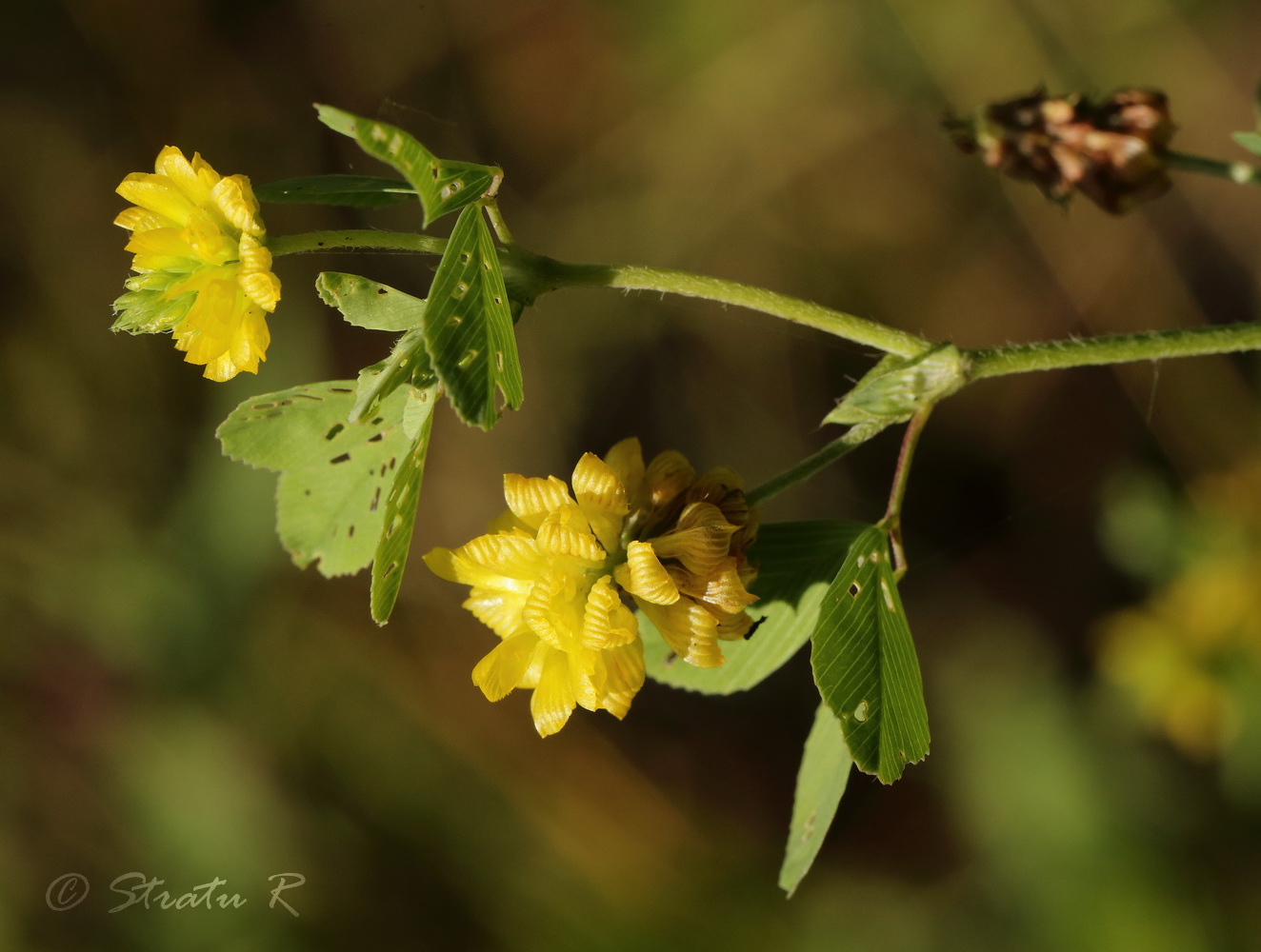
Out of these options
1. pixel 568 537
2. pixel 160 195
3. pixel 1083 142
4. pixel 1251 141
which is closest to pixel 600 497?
pixel 568 537

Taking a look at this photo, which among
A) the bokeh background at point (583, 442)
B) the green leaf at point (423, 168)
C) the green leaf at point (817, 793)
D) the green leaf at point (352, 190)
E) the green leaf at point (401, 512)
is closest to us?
the green leaf at point (423, 168)

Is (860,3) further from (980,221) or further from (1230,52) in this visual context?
(1230,52)

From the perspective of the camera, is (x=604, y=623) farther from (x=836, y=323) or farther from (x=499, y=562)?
(x=836, y=323)

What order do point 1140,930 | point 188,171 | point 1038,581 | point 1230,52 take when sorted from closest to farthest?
point 188,171, point 1140,930, point 1230,52, point 1038,581

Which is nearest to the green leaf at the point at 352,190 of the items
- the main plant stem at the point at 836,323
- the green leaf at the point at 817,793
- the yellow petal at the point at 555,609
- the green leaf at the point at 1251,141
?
the main plant stem at the point at 836,323

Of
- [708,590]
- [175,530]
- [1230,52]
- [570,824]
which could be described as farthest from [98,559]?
[1230,52]

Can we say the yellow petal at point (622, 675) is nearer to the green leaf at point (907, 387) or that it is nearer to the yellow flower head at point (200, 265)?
the green leaf at point (907, 387)
